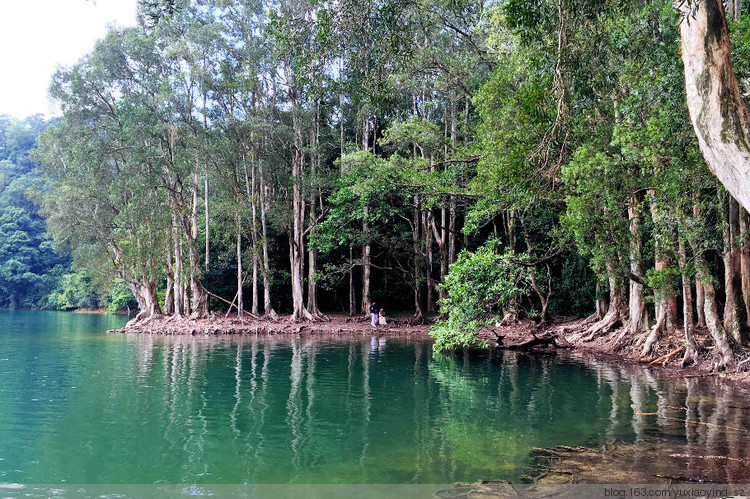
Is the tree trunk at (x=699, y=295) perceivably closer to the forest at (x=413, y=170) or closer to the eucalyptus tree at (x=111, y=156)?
the forest at (x=413, y=170)

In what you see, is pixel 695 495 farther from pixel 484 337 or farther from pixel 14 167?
pixel 14 167

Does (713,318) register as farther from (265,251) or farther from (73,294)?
(73,294)

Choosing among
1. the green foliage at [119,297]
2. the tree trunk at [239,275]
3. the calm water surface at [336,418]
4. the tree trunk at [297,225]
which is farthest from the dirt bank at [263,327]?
the green foliage at [119,297]

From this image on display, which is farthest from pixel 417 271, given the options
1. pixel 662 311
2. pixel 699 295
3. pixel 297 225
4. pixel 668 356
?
pixel 668 356

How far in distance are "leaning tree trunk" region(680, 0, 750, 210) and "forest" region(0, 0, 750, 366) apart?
21 cm

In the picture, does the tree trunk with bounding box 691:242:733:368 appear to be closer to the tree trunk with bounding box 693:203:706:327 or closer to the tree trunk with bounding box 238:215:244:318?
the tree trunk with bounding box 693:203:706:327

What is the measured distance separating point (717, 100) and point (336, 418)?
726cm

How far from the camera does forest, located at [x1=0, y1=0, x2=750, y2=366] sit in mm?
10023

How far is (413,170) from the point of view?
22.0 meters

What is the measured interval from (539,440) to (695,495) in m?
2.64

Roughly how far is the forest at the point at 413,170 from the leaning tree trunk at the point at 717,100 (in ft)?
0.67

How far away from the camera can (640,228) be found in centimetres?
1506

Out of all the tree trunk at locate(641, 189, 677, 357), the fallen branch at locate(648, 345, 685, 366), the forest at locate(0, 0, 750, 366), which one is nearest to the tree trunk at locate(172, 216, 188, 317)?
the forest at locate(0, 0, 750, 366)

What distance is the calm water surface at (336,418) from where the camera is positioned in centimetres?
686
